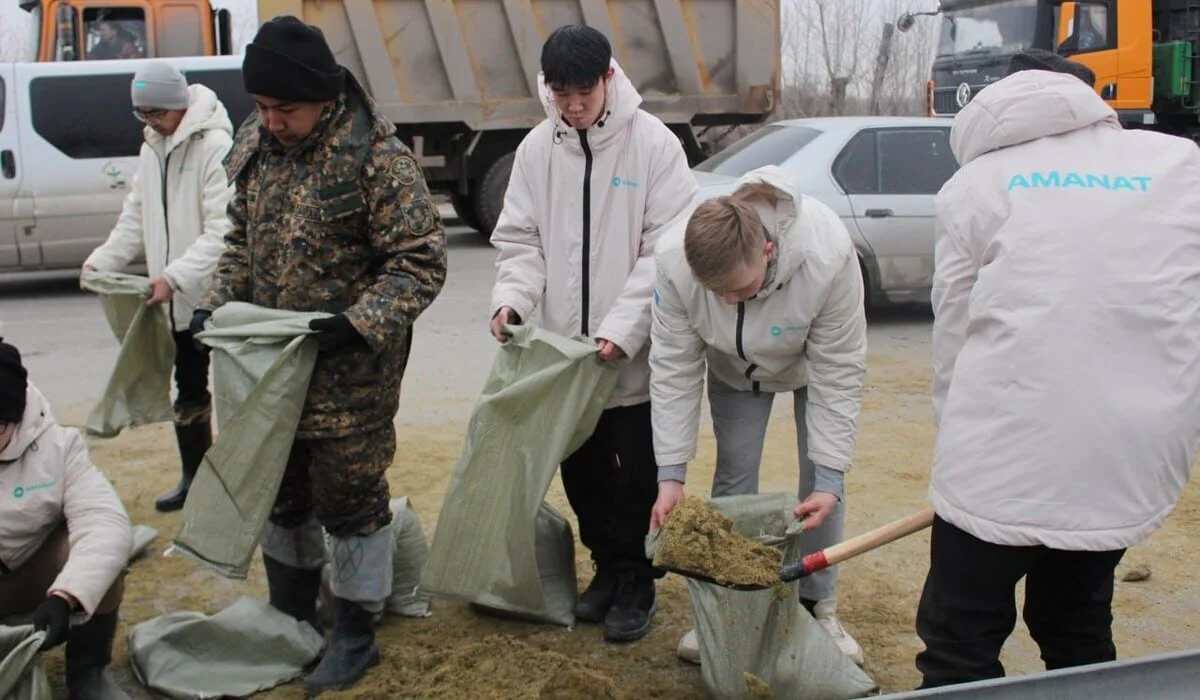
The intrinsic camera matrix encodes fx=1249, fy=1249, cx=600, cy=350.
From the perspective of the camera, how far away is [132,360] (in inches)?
177

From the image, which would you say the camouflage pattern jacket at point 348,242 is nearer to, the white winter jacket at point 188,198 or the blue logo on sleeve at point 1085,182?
the white winter jacket at point 188,198

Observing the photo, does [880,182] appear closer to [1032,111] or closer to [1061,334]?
[1032,111]

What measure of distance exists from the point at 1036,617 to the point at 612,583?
4.79ft

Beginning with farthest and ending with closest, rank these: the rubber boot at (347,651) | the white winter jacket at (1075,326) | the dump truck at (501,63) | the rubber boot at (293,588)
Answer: the dump truck at (501,63), the rubber boot at (293,588), the rubber boot at (347,651), the white winter jacket at (1075,326)

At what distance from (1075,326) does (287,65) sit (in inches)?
72.4

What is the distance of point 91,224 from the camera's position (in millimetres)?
9812

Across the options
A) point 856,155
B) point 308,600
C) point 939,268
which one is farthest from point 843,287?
Result: point 856,155

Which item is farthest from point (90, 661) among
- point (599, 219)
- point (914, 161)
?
point (914, 161)

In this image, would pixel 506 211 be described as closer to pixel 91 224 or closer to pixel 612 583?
pixel 612 583

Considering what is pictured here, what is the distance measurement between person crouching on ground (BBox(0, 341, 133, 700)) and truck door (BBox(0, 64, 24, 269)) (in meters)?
7.34

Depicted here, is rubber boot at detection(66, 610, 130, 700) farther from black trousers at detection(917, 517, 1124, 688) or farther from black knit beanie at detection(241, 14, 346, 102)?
black trousers at detection(917, 517, 1124, 688)

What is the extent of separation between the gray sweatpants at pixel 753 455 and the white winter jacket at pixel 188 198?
1915 millimetres

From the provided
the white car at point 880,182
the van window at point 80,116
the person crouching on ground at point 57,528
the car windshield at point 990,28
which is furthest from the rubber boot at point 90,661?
the car windshield at point 990,28

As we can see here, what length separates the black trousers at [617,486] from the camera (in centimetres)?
353
